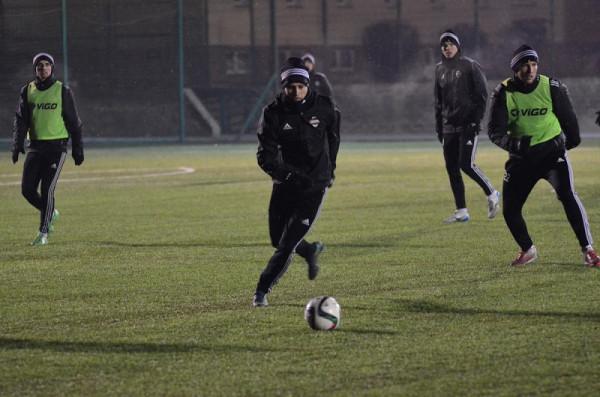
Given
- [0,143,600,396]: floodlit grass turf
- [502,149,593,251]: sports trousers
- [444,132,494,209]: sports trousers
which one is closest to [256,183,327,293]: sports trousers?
[0,143,600,396]: floodlit grass turf

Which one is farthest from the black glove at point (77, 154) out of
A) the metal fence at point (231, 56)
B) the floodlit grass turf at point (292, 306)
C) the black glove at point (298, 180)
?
the metal fence at point (231, 56)

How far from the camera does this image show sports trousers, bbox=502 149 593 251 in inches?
456

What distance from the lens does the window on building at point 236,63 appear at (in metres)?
47.5

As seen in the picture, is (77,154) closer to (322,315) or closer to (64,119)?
(64,119)

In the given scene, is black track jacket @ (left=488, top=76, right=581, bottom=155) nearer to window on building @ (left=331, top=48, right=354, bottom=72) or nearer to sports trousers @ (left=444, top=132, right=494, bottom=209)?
sports trousers @ (left=444, top=132, right=494, bottom=209)

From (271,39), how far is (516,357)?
40.1m

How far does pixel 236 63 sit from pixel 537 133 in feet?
121

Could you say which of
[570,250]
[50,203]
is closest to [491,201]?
[570,250]

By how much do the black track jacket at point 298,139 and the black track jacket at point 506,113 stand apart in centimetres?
243

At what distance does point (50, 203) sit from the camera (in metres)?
14.6

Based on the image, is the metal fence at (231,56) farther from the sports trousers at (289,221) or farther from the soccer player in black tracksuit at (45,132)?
the sports trousers at (289,221)

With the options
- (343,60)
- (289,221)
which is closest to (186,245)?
(289,221)

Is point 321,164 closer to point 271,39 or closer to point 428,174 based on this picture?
point 428,174

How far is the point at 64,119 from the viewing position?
14.6 metres
